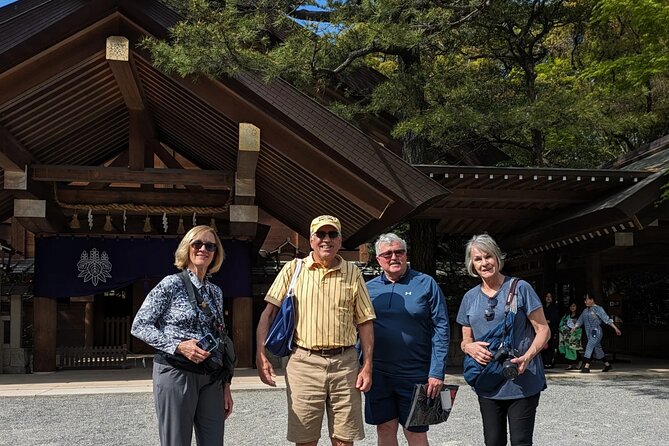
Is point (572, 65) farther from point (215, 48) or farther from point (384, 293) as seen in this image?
point (384, 293)

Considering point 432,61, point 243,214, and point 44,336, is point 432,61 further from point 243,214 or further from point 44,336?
point 44,336

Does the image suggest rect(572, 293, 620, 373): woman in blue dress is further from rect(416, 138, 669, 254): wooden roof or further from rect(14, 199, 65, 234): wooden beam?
rect(14, 199, 65, 234): wooden beam

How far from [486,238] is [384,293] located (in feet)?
2.05

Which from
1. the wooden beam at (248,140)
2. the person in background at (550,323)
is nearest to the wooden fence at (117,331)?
the wooden beam at (248,140)

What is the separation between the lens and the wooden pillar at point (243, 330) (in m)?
10.5

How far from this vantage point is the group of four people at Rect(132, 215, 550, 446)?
119 inches

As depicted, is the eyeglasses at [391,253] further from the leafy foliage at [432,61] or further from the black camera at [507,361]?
the leafy foliage at [432,61]

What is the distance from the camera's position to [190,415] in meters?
3.02

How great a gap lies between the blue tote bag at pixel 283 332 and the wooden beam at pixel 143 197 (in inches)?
304

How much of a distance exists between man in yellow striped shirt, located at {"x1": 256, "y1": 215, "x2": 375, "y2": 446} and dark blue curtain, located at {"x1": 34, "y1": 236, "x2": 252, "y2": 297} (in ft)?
23.5

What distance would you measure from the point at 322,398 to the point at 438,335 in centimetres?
70

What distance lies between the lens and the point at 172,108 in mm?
9461

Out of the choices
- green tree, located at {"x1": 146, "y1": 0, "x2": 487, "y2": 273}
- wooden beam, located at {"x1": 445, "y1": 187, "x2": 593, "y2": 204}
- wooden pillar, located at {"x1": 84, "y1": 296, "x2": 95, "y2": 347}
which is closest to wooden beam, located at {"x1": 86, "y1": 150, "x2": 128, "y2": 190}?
green tree, located at {"x1": 146, "y1": 0, "x2": 487, "y2": 273}

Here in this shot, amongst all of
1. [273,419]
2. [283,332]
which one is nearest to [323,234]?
[283,332]
